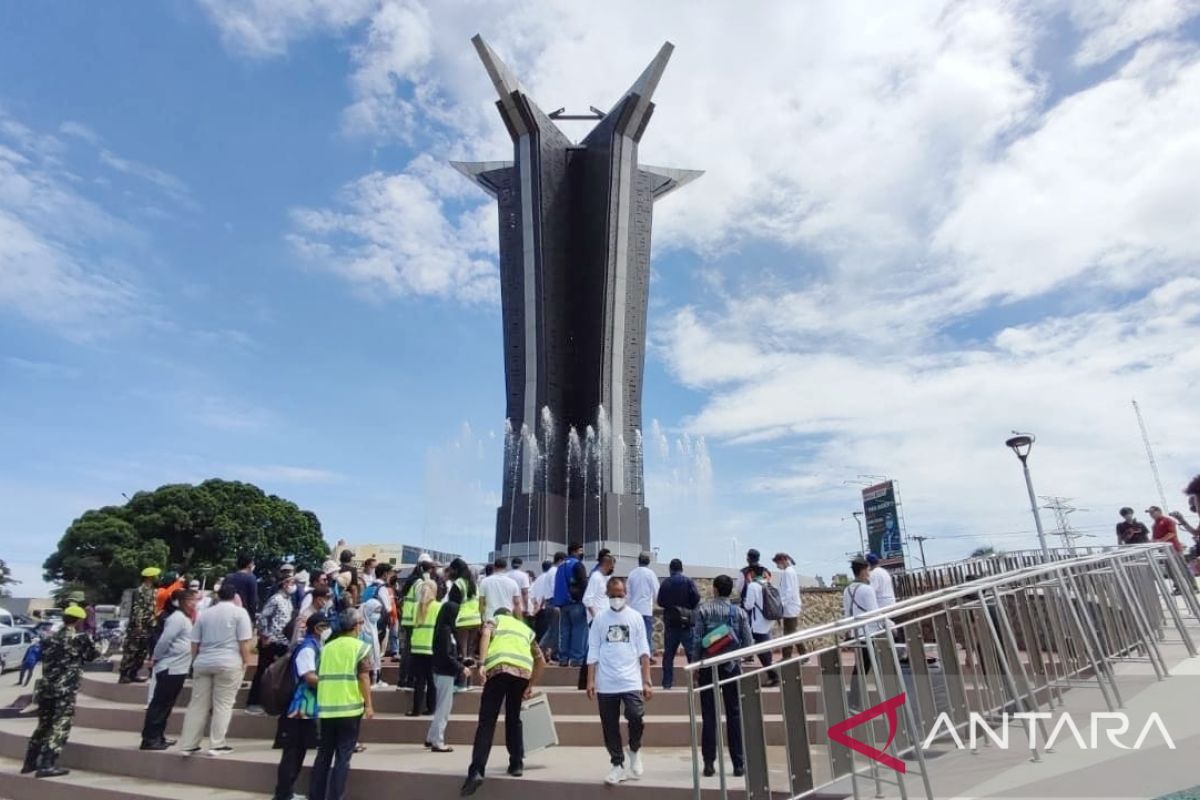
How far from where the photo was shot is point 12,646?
19.7 m

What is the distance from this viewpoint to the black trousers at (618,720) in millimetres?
4734

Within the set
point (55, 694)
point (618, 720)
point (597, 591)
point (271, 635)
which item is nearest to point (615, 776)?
point (618, 720)

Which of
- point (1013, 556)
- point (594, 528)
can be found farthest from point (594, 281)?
point (1013, 556)

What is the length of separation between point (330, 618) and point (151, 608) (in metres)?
4.04

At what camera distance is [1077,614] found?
529 cm

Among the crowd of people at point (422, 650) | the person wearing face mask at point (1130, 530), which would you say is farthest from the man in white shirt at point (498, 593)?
the person wearing face mask at point (1130, 530)

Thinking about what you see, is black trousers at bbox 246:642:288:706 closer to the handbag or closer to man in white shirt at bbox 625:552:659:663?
man in white shirt at bbox 625:552:659:663

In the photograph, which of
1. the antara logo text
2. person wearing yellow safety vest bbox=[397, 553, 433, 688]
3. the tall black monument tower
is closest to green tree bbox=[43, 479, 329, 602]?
the tall black monument tower

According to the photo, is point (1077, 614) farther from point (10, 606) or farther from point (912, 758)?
point (10, 606)

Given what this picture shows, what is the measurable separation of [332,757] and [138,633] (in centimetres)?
524

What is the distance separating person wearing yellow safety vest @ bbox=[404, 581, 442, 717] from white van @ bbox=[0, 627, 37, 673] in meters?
19.2

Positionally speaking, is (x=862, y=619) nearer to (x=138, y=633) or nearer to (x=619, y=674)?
(x=619, y=674)

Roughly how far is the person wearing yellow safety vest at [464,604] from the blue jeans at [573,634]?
172cm

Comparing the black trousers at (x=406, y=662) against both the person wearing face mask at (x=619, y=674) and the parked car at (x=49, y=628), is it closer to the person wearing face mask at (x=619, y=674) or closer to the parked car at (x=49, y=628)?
the person wearing face mask at (x=619, y=674)
